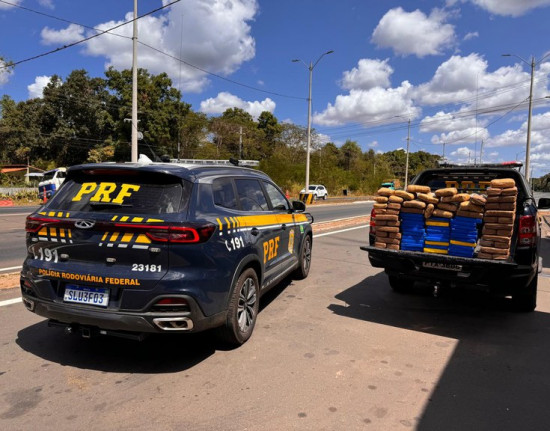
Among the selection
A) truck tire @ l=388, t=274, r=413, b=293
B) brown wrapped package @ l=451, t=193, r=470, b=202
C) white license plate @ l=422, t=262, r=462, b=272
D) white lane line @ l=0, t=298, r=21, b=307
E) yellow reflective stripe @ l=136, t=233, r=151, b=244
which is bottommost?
white lane line @ l=0, t=298, r=21, b=307

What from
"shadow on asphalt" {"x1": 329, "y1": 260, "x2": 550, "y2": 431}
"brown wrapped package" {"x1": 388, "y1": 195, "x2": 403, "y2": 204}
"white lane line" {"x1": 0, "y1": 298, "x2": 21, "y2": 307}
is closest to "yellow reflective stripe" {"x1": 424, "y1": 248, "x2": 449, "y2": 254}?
"brown wrapped package" {"x1": 388, "y1": 195, "x2": 403, "y2": 204}

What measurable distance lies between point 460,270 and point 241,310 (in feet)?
8.07

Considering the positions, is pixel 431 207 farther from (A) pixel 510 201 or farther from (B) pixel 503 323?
(B) pixel 503 323

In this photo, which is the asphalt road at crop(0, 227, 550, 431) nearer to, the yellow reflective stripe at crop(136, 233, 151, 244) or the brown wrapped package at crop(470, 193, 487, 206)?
the yellow reflective stripe at crop(136, 233, 151, 244)

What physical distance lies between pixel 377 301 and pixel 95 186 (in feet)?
13.2

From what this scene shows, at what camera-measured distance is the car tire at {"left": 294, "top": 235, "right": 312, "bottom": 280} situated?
6691 mm

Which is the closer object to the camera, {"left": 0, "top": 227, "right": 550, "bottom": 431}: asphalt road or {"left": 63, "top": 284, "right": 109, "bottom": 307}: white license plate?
{"left": 0, "top": 227, "right": 550, "bottom": 431}: asphalt road

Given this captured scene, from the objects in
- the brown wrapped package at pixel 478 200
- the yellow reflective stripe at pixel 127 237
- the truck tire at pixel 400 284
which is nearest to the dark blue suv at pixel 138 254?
the yellow reflective stripe at pixel 127 237

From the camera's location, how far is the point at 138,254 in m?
3.29

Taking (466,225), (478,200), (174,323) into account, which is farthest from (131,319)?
(478,200)

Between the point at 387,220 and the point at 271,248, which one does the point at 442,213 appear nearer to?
the point at 387,220

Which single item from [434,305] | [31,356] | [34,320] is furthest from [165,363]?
A: [434,305]

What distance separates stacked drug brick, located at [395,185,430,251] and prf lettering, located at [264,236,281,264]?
1555mm

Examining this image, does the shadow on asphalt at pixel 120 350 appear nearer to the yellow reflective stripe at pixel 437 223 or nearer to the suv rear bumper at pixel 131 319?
the suv rear bumper at pixel 131 319
